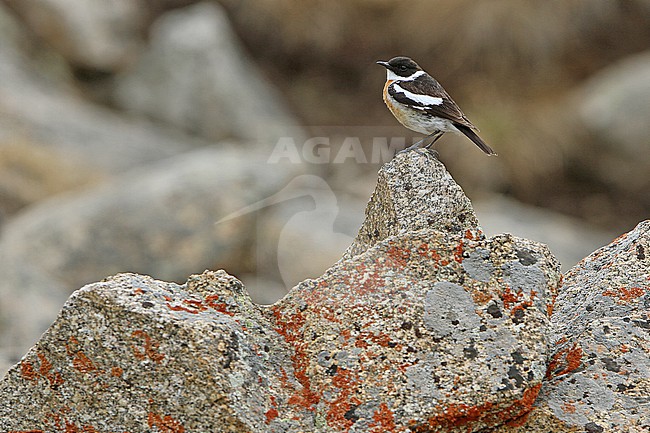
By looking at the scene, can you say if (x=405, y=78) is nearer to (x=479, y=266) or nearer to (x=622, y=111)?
(x=479, y=266)

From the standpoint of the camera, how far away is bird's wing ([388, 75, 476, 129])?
303 inches

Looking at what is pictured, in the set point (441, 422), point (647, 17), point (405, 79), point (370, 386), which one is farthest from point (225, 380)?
point (647, 17)

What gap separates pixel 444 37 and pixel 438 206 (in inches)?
880

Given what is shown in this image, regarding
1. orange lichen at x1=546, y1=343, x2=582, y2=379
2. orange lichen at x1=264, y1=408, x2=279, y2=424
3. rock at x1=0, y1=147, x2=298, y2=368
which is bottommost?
orange lichen at x1=264, y1=408, x2=279, y2=424

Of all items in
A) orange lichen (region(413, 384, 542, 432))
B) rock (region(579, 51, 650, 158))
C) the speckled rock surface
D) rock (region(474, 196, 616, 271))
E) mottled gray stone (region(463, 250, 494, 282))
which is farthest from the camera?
rock (region(579, 51, 650, 158))

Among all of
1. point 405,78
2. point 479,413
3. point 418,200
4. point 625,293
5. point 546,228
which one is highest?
point 546,228

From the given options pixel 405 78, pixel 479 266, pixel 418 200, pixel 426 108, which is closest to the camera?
pixel 479 266

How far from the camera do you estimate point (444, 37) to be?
27.7 m

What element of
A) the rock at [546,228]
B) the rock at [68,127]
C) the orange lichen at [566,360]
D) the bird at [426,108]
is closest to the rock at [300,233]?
the rock at [546,228]

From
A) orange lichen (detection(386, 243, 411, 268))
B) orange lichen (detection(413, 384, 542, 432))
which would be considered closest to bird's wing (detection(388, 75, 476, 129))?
orange lichen (detection(386, 243, 411, 268))

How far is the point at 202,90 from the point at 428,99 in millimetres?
19858

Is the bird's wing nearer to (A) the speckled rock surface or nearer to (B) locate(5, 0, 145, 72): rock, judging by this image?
(A) the speckled rock surface

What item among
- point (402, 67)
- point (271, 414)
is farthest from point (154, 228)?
point (271, 414)

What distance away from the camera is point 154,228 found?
1791 centimetres
